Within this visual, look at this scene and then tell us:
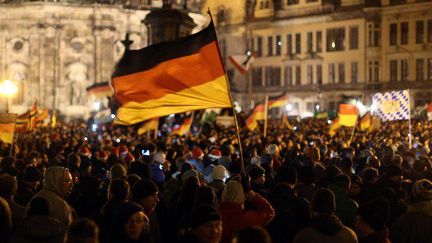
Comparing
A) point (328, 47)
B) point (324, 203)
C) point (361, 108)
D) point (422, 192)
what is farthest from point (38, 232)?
point (328, 47)

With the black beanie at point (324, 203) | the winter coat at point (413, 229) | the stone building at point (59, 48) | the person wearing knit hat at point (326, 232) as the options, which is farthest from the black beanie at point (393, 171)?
the stone building at point (59, 48)

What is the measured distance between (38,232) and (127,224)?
2.45 ft

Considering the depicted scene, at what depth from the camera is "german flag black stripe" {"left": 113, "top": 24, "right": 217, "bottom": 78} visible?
1145 cm

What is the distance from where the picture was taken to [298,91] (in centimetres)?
6919

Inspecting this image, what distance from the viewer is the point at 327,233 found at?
6234 mm

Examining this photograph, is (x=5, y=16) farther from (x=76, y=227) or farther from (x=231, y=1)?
(x=76, y=227)

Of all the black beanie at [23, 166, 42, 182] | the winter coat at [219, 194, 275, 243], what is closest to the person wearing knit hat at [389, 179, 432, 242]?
the winter coat at [219, 194, 275, 243]

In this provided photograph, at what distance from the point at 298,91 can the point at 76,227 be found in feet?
212

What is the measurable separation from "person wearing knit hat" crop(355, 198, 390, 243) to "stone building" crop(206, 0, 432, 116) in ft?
182

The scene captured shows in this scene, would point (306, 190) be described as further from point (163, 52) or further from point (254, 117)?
point (254, 117)

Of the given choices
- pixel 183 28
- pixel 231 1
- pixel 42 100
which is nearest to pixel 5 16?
pixel 42 100

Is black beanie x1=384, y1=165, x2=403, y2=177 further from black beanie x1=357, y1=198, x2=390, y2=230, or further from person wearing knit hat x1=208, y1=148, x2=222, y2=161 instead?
person wearing knit hat x1=208, y1=148, x2=222, y2=161

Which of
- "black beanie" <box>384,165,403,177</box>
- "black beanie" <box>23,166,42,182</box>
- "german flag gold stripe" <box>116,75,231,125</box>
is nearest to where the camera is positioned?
"black beanie" <box>23,166,42,182</box>

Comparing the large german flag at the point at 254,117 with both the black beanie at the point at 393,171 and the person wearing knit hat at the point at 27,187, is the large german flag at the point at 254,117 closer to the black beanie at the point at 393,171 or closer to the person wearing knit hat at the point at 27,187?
the black beanie at the point at 393,171
